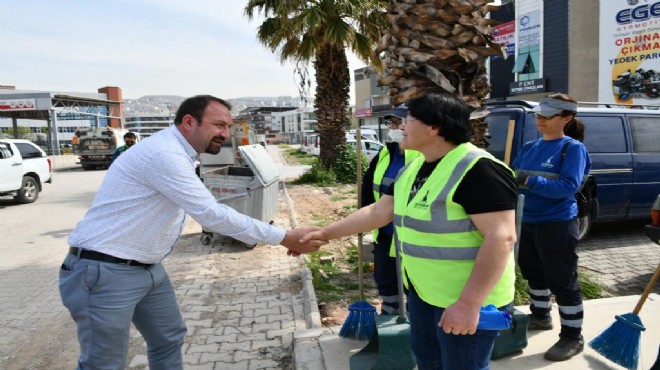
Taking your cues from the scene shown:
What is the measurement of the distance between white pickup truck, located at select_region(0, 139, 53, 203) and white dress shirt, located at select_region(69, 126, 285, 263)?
11745mm

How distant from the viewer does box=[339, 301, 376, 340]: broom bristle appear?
3.54 metres

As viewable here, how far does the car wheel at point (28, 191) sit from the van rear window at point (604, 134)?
13.4 m

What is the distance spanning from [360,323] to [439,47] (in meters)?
2.37

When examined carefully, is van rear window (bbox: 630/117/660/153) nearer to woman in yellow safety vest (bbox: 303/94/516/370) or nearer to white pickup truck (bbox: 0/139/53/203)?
woman in yellow safety vest (bbox: 303/94/516/370)

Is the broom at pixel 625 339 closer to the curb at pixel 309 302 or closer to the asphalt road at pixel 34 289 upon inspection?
the curb at pixel 309 302

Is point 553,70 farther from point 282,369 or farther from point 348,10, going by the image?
point 282,369

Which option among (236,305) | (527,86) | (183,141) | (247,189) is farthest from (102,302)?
(527,86)

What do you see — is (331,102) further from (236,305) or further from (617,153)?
(236,305)

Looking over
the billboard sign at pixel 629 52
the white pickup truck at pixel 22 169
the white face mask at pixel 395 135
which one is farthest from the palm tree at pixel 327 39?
the billboard sign at pixel 629 52

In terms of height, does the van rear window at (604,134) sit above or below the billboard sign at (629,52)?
below

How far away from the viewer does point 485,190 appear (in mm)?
1818

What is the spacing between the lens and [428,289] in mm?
→ 2027

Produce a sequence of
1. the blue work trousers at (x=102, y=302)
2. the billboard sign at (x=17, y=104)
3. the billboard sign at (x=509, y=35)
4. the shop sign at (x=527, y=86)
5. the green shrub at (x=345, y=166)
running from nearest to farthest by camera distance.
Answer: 1. the blue work trousers at (x=102, y=302)
2. the green shrub at (x=345, y=166)
3. the shop sign at (x=527, y=86)
4. the billboard sign at (x=509, y=35)
5. the billboard sign at (x=17, y=104)

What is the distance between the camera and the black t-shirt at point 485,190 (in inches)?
71.6
